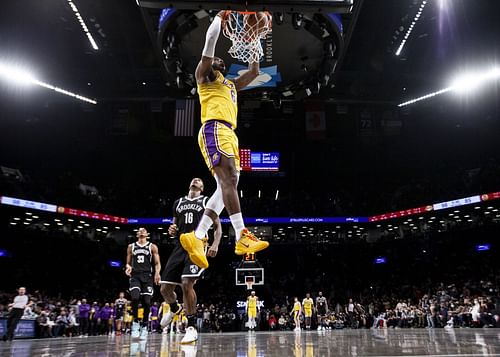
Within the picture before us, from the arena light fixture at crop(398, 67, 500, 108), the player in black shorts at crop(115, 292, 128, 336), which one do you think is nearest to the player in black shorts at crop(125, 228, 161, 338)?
the player in black shorts at crop(115, 292, 128, 336)

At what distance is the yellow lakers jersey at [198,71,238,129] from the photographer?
3959 mm

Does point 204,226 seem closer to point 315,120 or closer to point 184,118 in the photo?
point 184,118

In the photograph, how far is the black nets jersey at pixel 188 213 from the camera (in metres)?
5.55

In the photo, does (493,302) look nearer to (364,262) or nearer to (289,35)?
(364,262)

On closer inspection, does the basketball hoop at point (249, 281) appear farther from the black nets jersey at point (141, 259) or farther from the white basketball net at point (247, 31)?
the white basketball net at point (247, 31)

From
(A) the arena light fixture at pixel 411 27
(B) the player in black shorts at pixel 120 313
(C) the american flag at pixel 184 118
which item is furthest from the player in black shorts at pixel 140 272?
(A) the arena light fixture at pixel 411 27

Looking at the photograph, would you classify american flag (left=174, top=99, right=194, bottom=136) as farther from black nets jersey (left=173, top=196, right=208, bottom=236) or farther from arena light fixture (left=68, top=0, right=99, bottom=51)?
black nets jersey (left=173, top=196, right=208, bottom=236)

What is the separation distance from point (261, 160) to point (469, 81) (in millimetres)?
11539

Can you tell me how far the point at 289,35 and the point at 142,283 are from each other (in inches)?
331

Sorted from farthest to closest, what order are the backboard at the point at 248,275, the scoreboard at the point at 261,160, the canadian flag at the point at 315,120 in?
the scoreboard at the point at 261,160 → the backboard at the point at 248,275 → the canadian flag at the point at 315,120

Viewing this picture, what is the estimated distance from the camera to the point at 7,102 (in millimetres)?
20016

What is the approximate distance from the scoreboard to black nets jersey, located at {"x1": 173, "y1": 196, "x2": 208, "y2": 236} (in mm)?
18885

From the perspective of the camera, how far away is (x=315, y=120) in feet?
68.2

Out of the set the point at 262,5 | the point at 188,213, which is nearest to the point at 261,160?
the point at 188,213
